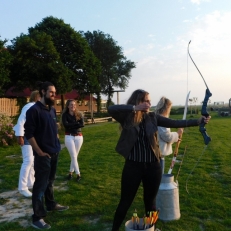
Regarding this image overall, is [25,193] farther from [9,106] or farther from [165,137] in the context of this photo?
[9,106]

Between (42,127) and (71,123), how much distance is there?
2.19 meters

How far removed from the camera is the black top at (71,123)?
613 cm

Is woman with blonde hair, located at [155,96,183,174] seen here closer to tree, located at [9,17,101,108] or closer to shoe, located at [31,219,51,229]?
shoe, located at [31,219,51,229]

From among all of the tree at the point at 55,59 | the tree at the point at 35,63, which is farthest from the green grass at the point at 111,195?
the tree at the point at 55,59

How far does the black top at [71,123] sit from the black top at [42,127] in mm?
1936

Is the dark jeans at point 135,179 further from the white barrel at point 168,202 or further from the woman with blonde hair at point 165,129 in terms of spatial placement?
the woman with blonde hair at point 165,129

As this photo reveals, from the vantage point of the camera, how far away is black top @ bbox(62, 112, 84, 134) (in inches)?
241

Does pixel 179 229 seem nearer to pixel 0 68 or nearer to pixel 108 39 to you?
pixel 0 68

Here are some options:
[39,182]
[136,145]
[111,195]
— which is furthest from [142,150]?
[111,195]

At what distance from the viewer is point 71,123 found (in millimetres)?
6160

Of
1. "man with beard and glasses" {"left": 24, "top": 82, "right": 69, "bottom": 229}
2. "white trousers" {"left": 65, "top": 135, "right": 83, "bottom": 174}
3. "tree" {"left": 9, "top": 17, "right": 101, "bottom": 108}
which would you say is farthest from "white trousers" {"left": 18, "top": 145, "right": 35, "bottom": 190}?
"tree" {"left": 9, "top": 17, "right": 101, "bottom": 108}

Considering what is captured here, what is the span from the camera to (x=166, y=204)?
164 inches

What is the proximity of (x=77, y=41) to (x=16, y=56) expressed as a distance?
634 centimetres

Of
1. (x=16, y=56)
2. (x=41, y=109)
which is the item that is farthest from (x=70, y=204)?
(x=16, y=56)
